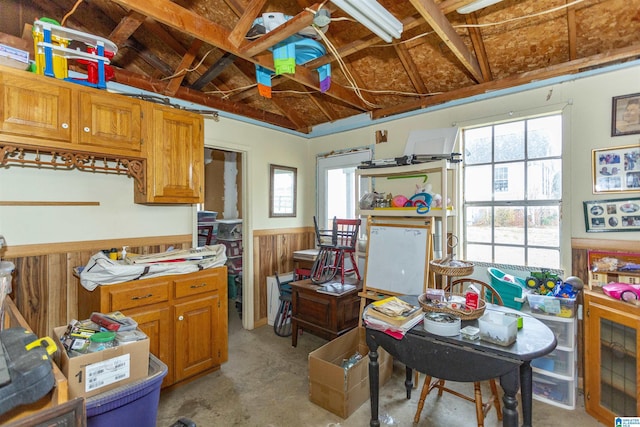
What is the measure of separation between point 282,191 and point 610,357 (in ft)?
11.5

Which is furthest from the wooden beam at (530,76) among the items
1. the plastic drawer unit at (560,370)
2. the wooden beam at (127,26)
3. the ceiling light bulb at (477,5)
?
the wooden beam at (127,26)

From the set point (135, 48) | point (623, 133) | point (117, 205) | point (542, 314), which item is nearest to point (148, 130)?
point (117, 205)

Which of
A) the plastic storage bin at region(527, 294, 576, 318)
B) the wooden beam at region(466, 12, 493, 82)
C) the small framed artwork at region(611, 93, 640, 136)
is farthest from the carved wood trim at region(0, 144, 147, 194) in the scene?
the small framed artwork at region(611, 93, 640, 136)

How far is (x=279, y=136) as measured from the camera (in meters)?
4.12

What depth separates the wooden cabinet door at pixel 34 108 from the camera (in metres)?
1.87

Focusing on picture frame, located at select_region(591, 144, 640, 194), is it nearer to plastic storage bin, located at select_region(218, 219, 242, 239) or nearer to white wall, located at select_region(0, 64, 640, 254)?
white wall, located at select_region(0, 64, 640, 254)

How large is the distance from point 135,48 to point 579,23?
3.77 m

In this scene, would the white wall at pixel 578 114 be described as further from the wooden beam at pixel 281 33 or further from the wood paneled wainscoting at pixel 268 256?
the wood paneled wainscoting at pixel 268 256

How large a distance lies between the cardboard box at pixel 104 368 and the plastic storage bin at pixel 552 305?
106 inches

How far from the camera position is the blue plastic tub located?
7.87ft

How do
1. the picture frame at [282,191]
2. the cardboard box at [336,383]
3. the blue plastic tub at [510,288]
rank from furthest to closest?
the picture frame at [282,191], the blue plastic tub at [510,288], the cardboard box at [336,383]

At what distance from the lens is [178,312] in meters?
2.49

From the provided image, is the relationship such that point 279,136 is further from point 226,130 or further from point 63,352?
point 63,352

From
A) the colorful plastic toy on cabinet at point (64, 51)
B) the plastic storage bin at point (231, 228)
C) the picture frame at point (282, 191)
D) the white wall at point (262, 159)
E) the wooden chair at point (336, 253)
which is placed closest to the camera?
the colorful plastic toy on cabinet at point (64, 51)
